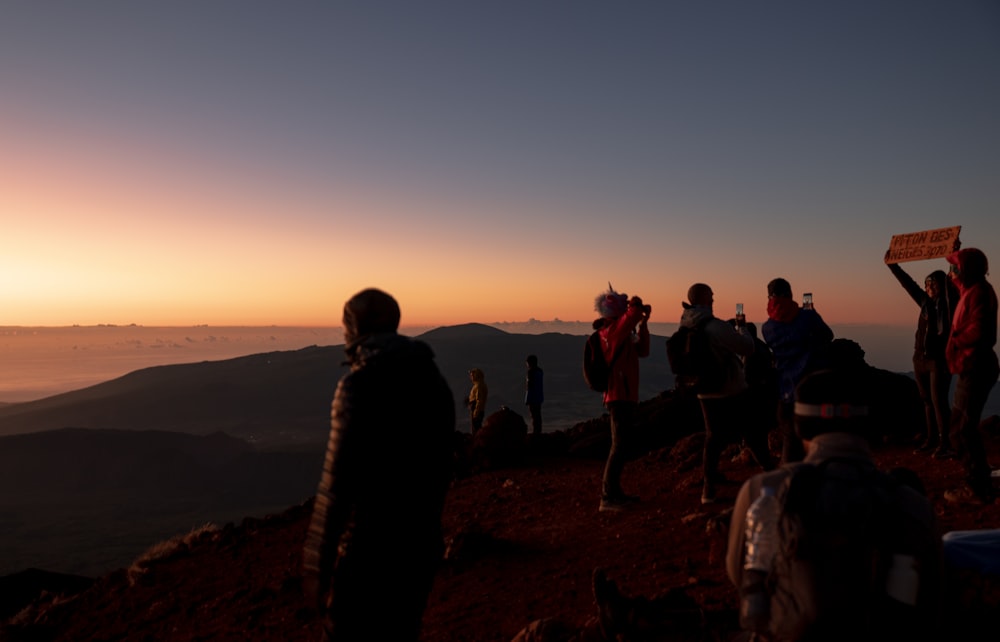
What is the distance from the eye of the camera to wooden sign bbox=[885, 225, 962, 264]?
5633mm

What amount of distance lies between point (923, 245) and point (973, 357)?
138 cm

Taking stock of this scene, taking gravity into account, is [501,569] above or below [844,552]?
below

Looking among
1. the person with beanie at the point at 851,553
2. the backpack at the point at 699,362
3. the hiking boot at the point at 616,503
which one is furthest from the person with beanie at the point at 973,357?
the person with beanie at the point at 851,553

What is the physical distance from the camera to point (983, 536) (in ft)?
10.7

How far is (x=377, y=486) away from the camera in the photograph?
8.13ft

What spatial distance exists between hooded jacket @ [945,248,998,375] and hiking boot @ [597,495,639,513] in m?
3.65

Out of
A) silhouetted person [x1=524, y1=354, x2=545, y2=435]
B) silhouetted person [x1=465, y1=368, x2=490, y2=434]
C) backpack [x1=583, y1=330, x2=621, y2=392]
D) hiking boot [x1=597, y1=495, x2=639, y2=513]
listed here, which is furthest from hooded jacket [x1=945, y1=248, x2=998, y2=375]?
silhouetted person [x1=465, y1=368, x2=490, y2=434]

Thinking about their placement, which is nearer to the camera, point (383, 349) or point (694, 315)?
point (383, 349)

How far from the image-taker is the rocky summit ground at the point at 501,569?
4.70 metres

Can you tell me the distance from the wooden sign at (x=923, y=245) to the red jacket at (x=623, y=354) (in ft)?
9.19

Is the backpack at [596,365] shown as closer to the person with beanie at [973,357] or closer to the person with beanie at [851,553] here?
the person with beanie at [973,357]

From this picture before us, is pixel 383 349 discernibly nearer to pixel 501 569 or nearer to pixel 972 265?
pixel 501 569

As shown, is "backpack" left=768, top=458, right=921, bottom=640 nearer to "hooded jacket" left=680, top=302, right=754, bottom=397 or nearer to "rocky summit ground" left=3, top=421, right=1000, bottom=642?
"rocky summit ground" left=3, top=421, right=1000, bottom=642

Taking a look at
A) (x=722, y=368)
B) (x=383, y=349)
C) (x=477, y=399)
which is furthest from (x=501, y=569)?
(x=477, y=399)
